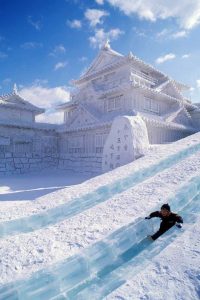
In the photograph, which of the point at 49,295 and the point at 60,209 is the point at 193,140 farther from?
the point at 49,295

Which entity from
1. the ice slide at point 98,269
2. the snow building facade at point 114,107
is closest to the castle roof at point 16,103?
Result: the snow building facade at point 114,107

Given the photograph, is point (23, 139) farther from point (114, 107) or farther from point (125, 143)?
point (125, 143)

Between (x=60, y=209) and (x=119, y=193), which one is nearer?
(x=60, y=209)

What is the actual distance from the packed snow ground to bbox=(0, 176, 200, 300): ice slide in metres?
0.17

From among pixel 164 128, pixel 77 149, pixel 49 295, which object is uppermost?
pixel 164 128

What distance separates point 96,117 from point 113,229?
14257mm

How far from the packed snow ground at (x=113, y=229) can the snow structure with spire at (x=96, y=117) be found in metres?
8.89

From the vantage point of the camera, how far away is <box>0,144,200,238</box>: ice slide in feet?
19.0

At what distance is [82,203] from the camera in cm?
687

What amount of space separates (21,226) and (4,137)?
43.9 feet

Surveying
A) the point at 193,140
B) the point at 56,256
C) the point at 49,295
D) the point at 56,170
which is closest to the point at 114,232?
the point at 56,256

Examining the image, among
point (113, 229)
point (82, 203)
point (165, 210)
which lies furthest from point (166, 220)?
point (82, 203)

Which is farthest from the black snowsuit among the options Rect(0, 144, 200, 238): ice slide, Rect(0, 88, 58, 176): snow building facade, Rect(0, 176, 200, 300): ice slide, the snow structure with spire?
Rect(0, 88, 58, 176): snow building facade

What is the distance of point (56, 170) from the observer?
1989 centimetres
